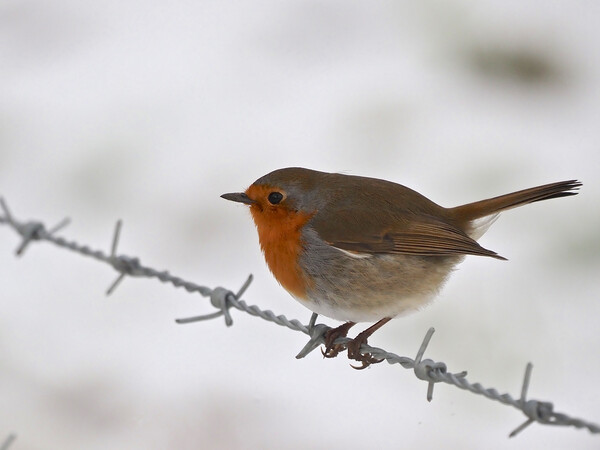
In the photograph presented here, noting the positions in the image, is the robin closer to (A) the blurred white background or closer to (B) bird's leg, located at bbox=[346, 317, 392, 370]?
(B) bird's leg, located at bbox=[346, 317, 392, 370]

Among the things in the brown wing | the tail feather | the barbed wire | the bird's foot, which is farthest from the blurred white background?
the barbed wire

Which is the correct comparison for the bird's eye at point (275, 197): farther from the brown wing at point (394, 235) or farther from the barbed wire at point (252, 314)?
the barbed wire at point (252, 314)

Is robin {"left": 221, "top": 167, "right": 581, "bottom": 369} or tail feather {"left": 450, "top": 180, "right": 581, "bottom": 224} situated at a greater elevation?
tail feather {"left": 450, "top": 180, "right": 581, "bottom": 224}

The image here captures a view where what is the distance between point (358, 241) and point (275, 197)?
14.8 inches

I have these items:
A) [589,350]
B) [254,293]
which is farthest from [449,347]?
[254,293]

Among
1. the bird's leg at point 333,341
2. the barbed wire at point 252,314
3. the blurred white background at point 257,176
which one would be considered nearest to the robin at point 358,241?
the bird's leg at point 333,341

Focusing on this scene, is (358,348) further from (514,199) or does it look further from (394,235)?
(514,199)

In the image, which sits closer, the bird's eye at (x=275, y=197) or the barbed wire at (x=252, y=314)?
the barbed wire at (x=252, y=314)

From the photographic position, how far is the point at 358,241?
10.6ft

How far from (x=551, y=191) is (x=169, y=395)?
2.46 meters

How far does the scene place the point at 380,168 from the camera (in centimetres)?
638

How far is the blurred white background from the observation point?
15.4 feet

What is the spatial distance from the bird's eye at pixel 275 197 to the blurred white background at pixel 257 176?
1632 mm

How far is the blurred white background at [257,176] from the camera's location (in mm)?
4688
